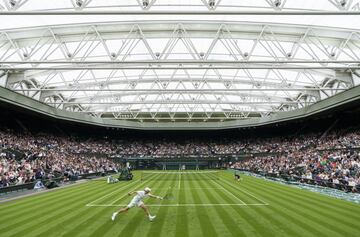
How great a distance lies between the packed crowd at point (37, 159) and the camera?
87.4ft

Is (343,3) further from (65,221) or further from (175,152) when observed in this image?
(175,152)

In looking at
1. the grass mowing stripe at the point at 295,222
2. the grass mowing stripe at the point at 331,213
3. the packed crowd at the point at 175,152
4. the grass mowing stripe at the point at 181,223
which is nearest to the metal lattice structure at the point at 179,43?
the packed crowd at the point at 175,152

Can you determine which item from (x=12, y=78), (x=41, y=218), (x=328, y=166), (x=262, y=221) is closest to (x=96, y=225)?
(x=41, y=218)

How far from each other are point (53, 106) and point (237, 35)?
32.2 metres

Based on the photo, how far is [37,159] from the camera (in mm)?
34656

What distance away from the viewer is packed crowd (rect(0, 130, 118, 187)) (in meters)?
26.7

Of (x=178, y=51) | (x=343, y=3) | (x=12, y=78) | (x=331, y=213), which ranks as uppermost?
(x=178, y=51)

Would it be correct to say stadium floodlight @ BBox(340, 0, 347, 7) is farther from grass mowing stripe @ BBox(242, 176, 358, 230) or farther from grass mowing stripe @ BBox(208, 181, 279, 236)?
grass mowing stripe @ BBox(208, 181, 279, 236)

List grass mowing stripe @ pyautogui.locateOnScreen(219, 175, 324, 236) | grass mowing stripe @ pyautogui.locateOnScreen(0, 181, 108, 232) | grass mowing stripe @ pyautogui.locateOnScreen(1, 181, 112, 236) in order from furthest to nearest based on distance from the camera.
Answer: grass mowing stripe @ pyautogui.locateOnScreen(0, 181, 108, 232)
grass mowing stripe @ pyautogui.locateOnScreen(1, 181, 112, 236)
grass mowing stripe @ pyautogui.locateOnScreen(219, 175, 324, 236)

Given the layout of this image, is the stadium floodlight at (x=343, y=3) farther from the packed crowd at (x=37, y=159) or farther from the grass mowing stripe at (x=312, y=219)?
the packed crowd at (x=37, y=159)

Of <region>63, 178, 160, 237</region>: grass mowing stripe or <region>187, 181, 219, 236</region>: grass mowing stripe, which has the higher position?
<region>187, 181, 219, 236</region>: grass mowing stripe

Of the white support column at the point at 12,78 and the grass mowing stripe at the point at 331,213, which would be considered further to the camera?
the white support column at the point at 12,78

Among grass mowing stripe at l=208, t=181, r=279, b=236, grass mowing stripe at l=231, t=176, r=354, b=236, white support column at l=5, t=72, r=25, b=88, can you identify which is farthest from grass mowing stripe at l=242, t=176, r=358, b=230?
white support column at l=5, t=72, r=25, b=88

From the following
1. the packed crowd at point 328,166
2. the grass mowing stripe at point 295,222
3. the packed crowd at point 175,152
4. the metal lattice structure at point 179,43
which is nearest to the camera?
the grass mowing stripe at point 295,222
